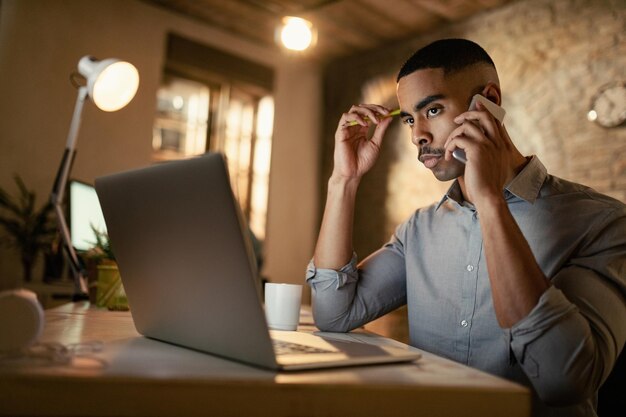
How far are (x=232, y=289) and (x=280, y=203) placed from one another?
4569 millimetres

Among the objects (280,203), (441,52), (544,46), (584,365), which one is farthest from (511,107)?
(584,365)

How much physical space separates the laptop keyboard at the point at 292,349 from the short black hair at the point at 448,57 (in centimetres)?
82

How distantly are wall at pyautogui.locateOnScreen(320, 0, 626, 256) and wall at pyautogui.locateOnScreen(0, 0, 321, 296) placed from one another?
1.00m

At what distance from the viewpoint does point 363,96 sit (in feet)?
17.0

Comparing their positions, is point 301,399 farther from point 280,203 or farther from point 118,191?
point 280,203

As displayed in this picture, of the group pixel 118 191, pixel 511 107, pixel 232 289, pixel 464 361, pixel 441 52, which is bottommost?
pixel 464 361

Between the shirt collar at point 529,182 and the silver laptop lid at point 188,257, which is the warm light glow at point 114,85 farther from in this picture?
the shirt collar at point 529,182

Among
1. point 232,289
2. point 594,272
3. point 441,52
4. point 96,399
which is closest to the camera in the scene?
point 96,399

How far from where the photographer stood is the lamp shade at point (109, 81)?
1896mm

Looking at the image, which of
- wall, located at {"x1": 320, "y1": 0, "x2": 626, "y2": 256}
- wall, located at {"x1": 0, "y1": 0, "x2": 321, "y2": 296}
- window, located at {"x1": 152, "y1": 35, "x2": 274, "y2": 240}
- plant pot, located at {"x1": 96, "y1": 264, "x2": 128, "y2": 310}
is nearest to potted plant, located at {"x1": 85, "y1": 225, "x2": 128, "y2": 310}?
plant pot, located at {"x1": 96, "y1": 264, "x2": 128, "y2": 310}

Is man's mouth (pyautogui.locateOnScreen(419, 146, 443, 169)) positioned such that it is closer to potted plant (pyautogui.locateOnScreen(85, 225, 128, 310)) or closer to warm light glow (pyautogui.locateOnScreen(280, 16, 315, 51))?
potted plant (pyautogui.locateOnScreen(85, 225, 128, 310))

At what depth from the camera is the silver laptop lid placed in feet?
1.94

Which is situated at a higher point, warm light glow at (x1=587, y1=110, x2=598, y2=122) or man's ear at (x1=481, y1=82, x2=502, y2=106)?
warm light glow at (x1=587, y1=110, x2=598, y2=122)

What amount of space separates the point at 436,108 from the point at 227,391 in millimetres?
961
